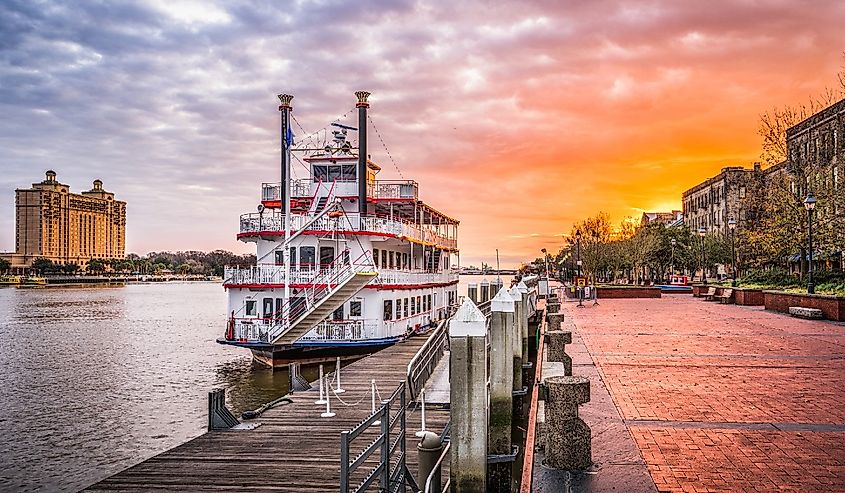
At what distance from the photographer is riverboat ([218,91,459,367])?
2439 cm

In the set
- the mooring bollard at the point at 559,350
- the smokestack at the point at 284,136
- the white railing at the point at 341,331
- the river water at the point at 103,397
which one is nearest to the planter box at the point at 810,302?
the white railing at the point at 341,331

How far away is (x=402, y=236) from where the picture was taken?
28266mm

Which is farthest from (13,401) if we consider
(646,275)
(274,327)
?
(646,275)

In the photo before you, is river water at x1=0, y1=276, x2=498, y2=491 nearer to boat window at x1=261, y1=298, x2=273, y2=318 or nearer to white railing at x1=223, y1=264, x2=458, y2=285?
boat window at x1=261, y1=298, x2=273, y2=318

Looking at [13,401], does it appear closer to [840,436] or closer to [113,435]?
[113,435]

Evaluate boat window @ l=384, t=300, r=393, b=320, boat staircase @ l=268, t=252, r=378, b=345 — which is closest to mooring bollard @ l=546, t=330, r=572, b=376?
boat staircase @ l=268, t=252, r=378, b=345

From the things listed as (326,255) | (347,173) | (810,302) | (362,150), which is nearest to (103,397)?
(326,255)

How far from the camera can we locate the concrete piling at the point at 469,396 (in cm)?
726

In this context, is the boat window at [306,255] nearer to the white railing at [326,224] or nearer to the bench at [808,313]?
the white railing at [326,224]

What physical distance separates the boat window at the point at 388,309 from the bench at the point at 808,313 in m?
15.3

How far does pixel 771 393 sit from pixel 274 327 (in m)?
17.4

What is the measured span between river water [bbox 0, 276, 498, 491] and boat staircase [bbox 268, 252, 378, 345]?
6.59 feet

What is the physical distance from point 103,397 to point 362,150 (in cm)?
1442

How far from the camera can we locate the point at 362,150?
30.7 metres
